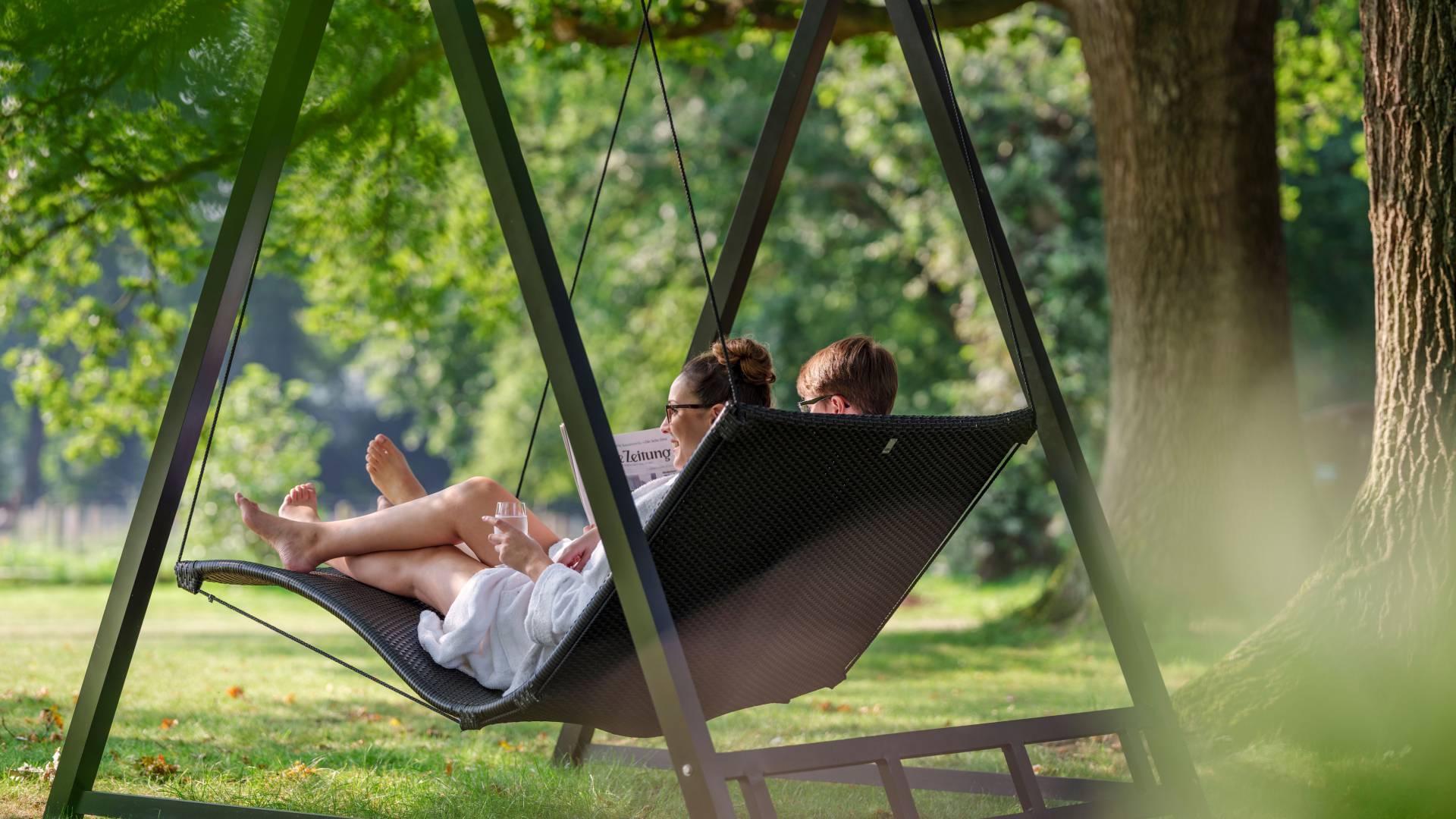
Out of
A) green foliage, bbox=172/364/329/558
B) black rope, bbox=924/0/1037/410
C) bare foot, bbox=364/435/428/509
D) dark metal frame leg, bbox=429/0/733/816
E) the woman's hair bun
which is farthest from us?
green foliage, bbox=172/364/329/558

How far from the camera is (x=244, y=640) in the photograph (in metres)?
7.59

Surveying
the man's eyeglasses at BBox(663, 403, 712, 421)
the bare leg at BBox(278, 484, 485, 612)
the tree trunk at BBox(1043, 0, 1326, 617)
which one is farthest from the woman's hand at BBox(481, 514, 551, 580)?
the tree trunk at BBox(1043, 0, 1326, 617)

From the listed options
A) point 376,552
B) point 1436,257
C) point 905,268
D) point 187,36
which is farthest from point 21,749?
point 905,268

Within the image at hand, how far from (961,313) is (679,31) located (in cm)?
613

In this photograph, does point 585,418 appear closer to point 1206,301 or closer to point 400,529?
point 400,529

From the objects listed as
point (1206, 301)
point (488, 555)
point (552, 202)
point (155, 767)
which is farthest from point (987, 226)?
→ point (552, 202)

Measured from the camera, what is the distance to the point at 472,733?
13.4 feet

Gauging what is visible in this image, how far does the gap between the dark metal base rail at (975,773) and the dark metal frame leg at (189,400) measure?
1.26 metres

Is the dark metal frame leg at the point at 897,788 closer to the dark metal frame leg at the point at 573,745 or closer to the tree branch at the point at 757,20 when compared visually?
the dark metal frame leg at the point at 573,745

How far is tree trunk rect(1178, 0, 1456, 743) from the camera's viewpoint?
286cm

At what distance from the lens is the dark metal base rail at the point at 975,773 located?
190 cm

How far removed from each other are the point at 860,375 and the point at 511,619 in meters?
0.84

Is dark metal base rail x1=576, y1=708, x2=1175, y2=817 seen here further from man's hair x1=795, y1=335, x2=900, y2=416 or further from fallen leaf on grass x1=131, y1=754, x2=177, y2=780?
fallen leaf on grass x1=131, y1=754, x2=177, y2=780

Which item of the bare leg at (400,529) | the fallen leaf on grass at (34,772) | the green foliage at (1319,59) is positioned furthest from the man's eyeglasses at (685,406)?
the green foliage at (1319,59)
